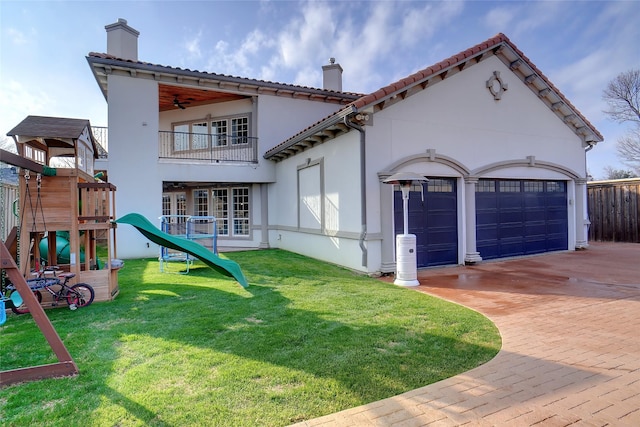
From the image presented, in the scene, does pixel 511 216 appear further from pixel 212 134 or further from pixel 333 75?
pixel 212 134

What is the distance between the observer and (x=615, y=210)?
1516 cm

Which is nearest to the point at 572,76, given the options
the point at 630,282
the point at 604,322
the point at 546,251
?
the point at 546,251

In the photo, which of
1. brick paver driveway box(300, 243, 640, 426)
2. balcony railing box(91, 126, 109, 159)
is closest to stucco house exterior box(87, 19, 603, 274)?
balcony railing box(91, 126, 109, 159)

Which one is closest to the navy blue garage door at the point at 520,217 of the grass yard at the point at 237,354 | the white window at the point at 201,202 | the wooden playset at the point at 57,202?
the grass yard at the point at 237,354

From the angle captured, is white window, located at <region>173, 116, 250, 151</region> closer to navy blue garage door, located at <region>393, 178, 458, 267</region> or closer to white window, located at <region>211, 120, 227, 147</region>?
white window, located at <region>211, 120, 227, 147</region>

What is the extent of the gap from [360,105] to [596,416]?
21.7 feet

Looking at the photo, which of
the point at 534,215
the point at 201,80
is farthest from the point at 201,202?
the point at 534,215

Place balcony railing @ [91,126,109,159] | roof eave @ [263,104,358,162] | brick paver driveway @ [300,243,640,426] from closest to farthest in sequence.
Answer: brick paver driveway @ [300,243,640,426] < roof eave @ [263,104,358,162] < balcony railing @ [91,126,109,159]

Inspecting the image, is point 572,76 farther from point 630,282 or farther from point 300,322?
point 300,322

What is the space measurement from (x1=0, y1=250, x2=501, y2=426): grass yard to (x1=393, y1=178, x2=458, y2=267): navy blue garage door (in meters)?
2.79

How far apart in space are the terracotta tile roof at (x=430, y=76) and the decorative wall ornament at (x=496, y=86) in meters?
0.84

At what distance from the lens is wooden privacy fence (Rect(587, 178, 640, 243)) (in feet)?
47.6

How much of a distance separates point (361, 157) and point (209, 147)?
8.59 meters

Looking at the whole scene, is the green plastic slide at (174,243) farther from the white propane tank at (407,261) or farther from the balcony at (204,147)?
the balcony at (204,147)
